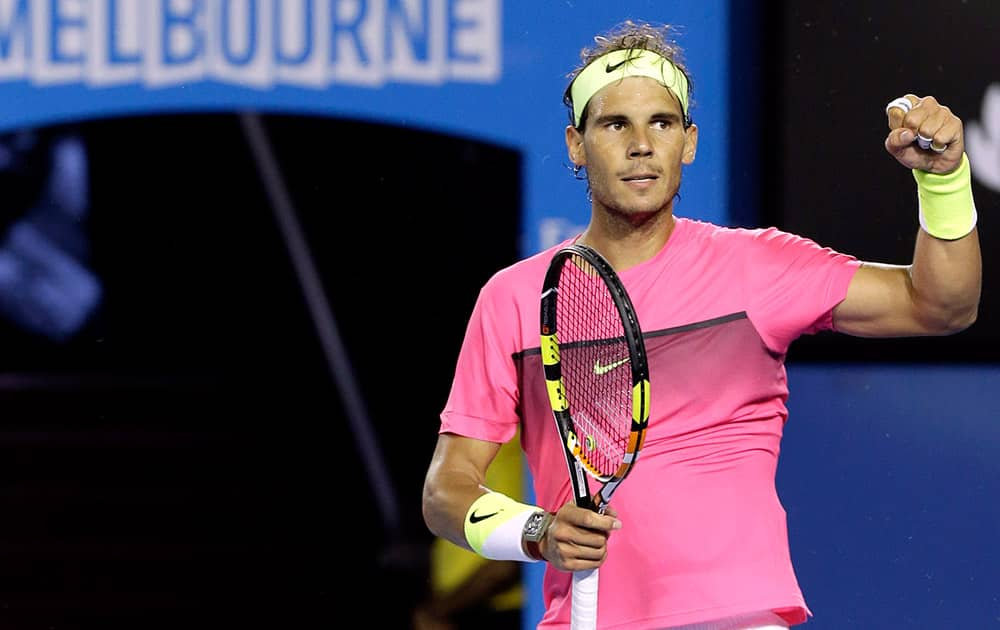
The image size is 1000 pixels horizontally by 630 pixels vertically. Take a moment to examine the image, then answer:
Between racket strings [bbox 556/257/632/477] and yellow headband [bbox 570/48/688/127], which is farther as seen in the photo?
yellow headband [bbox 570/48/688/127]

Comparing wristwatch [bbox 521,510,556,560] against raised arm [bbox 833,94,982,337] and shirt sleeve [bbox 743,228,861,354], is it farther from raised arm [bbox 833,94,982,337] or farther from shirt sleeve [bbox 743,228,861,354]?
raised arm [bbox 833,94,982,337]

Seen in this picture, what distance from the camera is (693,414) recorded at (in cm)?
252

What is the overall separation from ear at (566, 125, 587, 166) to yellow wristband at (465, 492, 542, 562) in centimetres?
63

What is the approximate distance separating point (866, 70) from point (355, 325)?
1.46 meters

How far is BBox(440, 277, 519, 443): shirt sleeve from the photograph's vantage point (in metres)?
2.66

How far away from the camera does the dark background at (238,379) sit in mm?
3969

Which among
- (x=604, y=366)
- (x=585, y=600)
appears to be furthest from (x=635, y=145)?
(x=585, y=600)

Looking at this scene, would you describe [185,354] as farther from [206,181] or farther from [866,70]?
[866,70]

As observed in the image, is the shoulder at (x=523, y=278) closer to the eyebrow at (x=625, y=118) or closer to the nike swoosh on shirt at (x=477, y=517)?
the eyebrow at (x=625, y=118)

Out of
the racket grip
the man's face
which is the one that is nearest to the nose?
the man's face

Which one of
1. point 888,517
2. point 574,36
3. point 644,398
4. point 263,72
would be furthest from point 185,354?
point 644,398

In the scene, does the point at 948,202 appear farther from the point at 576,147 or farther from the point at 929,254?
the point at 576,147

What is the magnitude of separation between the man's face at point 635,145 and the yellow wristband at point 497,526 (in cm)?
55

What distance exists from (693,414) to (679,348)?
117mm
